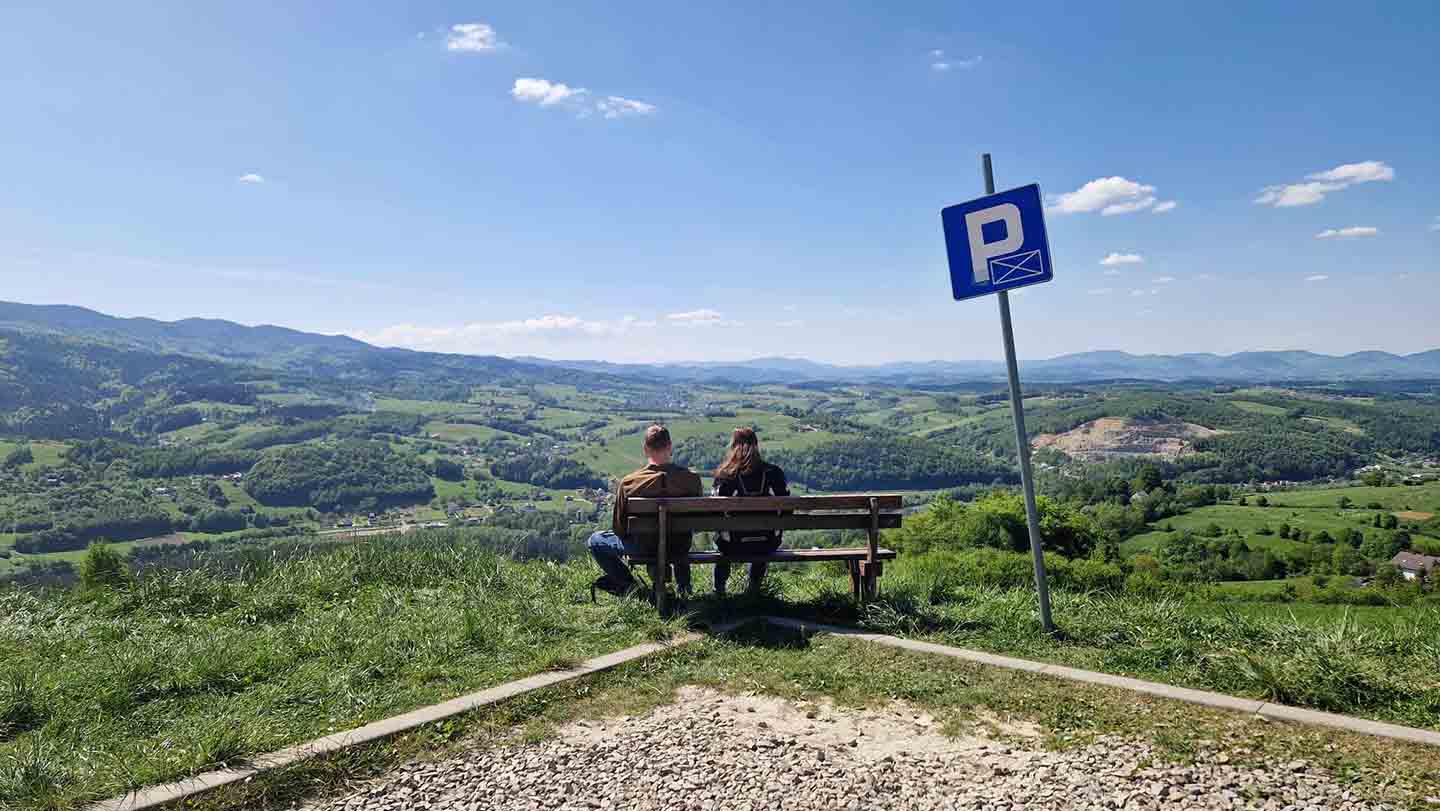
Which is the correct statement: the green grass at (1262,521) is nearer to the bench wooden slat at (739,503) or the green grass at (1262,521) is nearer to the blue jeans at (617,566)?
the bench wooden slat at (739,503)

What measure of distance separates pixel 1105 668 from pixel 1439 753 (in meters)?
1.50

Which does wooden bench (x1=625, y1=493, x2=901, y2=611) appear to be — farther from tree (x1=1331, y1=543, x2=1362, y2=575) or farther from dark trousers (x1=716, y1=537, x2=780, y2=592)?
tree (x1=1331, y1=543, x2=1362, y2=575)

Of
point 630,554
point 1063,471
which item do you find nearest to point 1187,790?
point 630,554

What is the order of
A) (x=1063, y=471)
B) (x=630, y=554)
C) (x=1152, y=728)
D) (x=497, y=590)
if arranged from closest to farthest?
(x=1152, y=728), (x=630, y=554), (x=497, y=590), (x=1063, y=471)

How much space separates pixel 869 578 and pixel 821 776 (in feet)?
9.86

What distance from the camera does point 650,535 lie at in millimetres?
6242

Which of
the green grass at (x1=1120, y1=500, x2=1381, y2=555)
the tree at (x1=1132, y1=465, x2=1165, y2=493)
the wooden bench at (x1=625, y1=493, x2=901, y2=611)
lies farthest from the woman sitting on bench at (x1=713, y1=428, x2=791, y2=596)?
the tree at (x1=1132, y1=465, x2=1165, y2=493)

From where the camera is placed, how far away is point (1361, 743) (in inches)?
130

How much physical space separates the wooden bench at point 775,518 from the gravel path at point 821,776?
7.49ft

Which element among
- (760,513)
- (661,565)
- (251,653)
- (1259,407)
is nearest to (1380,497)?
(760,513)

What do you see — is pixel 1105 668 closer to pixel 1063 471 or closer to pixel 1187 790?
pixel 1187 790

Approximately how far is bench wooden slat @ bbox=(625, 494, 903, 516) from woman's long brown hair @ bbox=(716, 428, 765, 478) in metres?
0.39

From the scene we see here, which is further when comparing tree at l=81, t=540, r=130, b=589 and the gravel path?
tree at l=81, t=540, r=130, b=589

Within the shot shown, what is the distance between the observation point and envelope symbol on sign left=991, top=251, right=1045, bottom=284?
17.0 feet
